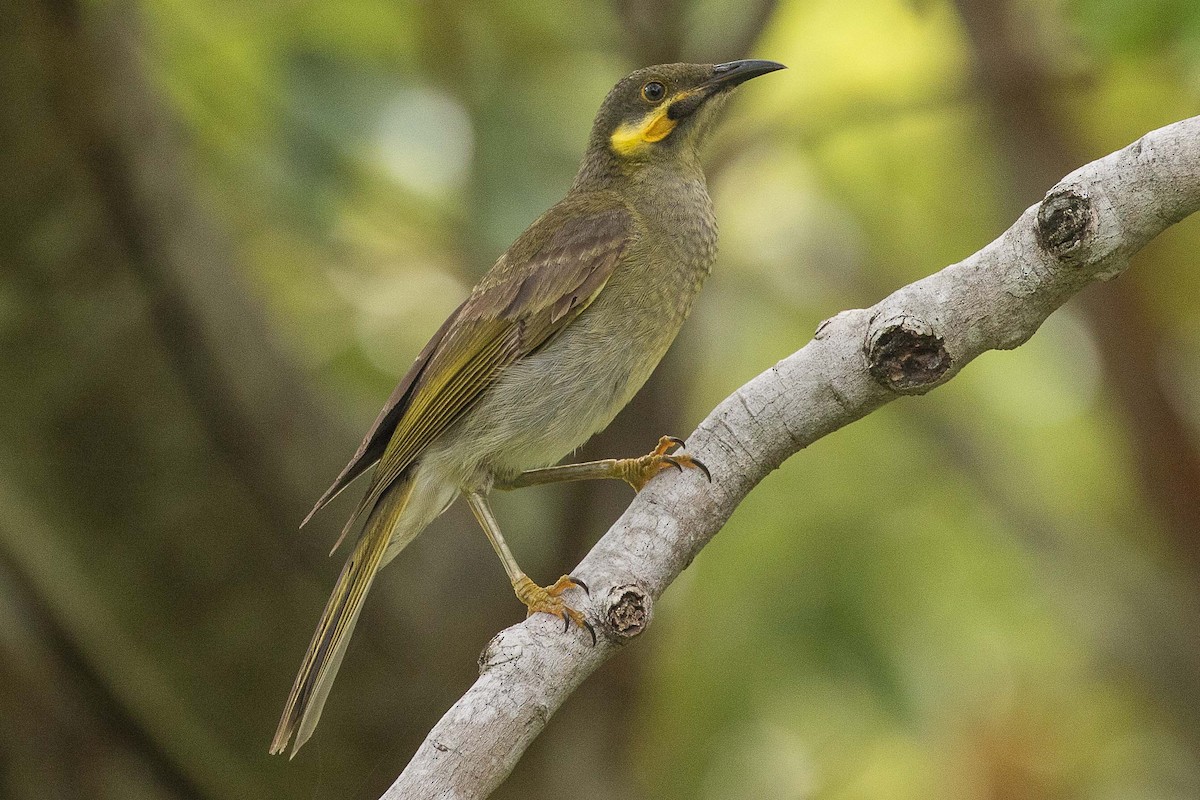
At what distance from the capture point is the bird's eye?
4.91m

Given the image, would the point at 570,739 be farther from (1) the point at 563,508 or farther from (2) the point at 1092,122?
(2) the point at 1092,122

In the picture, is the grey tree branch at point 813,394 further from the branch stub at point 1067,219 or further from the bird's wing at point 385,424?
the bird's wing at point 385,424

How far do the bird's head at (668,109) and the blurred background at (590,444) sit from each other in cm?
26

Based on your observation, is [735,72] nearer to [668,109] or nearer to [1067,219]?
[668,109]

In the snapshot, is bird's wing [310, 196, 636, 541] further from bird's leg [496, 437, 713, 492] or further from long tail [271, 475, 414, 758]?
bird's leg [496, 437, 713, 492]

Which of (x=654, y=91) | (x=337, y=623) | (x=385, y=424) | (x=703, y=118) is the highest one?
(x=654, y=91)

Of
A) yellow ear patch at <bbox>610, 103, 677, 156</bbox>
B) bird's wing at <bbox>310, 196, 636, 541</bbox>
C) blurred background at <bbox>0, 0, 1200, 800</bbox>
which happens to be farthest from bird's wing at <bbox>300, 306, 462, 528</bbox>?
yellow ear patch at <bbox>610, 103, 677, 156</bbox>

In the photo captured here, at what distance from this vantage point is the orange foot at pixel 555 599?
289 centimetres

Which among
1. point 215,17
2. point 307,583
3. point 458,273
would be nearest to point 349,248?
point 458,273

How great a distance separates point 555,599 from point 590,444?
6.14 ft

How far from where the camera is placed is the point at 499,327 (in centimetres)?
443

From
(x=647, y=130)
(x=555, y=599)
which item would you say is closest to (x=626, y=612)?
(x=555, y=599)

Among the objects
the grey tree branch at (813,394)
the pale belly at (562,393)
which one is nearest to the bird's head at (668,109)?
the pale belly at (562,393)

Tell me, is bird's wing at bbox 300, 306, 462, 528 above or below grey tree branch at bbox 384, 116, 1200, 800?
above
